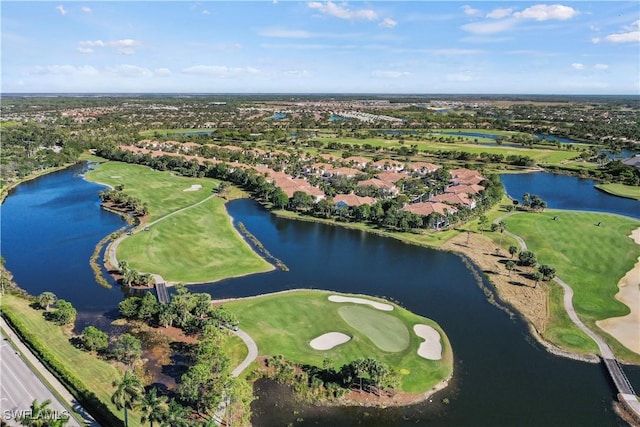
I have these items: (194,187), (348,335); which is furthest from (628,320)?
(194,187)

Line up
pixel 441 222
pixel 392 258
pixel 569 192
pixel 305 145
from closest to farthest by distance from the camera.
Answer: pixel 392 258 → pixel 441 222 → pixel 569 192 → pixel 305 145

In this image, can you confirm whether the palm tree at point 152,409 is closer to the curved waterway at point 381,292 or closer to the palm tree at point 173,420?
the palm tree at point 173,420

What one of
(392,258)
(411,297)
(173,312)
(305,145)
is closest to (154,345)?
(173,312)

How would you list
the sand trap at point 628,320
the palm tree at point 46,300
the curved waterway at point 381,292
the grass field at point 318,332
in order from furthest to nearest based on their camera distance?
1. the palm tree at point 46,300
2. the sand trap at point 628,320
3. the grass field at point 318,332
4. the curved waterway at point 381,292

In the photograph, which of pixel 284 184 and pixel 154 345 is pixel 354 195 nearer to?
pixel 284 184

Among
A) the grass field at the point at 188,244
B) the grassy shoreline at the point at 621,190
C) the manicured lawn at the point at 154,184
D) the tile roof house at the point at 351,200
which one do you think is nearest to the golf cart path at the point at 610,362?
the grass field at the point at 188,244

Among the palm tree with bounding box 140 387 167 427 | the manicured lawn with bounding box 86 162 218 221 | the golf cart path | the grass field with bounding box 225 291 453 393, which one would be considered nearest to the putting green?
the grass field with bounding box 225 291 453 393

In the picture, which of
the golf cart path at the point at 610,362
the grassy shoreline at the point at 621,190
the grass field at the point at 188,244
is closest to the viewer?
the golf cart path at the point at 610,362

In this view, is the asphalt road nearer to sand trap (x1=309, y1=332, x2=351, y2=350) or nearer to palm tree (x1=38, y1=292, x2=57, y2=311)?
palm tree (x1=38, y1=292, x2=57, y2=311)

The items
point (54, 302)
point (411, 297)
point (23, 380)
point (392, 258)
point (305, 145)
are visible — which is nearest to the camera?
point (23, 380)
